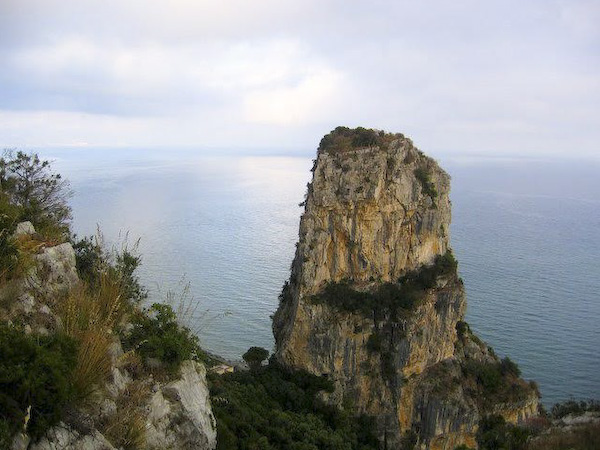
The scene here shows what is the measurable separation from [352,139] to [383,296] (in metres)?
7.31

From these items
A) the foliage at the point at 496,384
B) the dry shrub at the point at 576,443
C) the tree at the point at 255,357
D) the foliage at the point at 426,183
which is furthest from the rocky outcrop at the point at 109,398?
the foliage at the point at 496,384

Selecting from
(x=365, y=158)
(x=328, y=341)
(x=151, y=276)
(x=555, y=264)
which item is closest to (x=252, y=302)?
(x=151, y=276)

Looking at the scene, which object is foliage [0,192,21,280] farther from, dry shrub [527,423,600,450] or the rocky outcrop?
dry shrub [527,423,600,450]

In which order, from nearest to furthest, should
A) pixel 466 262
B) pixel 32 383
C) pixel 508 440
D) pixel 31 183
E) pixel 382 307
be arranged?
pixel 32 383 < pixel 31 183 < pixel 508 440 < pixel 382 307 < pixel 466 262

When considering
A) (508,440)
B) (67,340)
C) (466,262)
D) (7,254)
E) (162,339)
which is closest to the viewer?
(67,340)

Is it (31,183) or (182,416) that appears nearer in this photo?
(182,416)

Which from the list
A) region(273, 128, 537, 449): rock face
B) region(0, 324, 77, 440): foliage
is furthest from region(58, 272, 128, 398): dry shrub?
region(273, 128, 537, 449): rock face

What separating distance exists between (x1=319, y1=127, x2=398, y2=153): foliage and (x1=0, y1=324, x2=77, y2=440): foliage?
1850 cm

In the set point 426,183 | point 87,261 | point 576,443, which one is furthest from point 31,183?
point 426,183

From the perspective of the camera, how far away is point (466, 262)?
4509 cm

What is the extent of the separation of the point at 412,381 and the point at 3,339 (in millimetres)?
20071

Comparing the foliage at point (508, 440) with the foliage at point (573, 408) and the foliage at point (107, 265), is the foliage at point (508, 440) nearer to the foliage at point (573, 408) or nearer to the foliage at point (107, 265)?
the foliage at point (573, 408)

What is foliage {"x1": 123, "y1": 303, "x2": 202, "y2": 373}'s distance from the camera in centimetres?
646

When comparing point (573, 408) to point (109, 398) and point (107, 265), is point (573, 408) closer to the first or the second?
point (107, 265)
